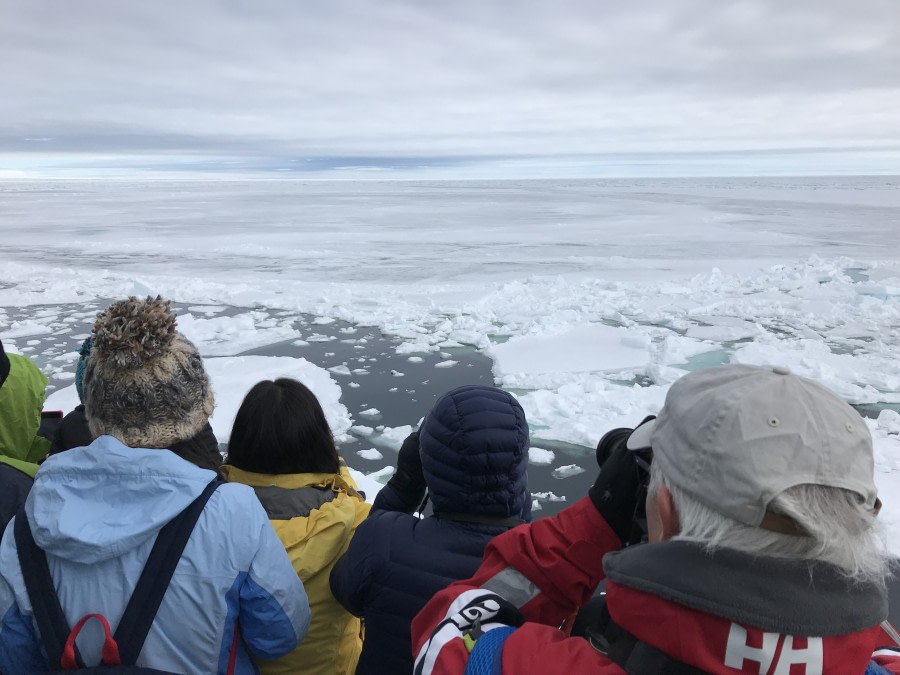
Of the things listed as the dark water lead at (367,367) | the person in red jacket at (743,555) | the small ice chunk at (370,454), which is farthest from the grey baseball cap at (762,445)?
the small ice chunk at (370,454)

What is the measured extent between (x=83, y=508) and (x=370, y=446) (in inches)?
134

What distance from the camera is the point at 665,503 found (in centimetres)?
88

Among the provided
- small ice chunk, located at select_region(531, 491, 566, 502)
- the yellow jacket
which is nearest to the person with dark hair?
the yellow jacket

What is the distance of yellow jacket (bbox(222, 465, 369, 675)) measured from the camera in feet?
5.29

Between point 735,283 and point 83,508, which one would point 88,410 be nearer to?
point 83,508

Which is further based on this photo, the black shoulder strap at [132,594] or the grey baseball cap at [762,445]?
the black shoulder strap at [132,594]

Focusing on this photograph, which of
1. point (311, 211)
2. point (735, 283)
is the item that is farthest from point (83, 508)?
point (311, 211)

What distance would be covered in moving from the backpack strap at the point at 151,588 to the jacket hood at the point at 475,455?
1.76ft

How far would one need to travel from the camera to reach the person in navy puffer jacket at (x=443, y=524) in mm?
1368

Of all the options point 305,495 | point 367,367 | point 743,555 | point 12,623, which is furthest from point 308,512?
point 367,367

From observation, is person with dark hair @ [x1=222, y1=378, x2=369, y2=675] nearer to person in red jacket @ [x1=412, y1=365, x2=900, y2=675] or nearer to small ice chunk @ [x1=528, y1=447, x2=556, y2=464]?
person in red jacket @ [x1=412, y1=365, x2=900, y2=675]

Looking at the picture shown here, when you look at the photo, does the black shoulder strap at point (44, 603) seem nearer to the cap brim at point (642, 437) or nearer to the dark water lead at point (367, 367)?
the cap brim at point (642, 437)

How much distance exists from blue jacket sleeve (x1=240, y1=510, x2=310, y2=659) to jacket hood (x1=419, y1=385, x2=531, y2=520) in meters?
0.37

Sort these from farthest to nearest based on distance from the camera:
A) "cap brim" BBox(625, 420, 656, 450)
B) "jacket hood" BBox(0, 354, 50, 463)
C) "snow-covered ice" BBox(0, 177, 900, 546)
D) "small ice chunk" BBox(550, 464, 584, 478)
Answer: "snow-covered ice" BBox(0, 177, 900, 546), "small ice chunk" BBox(550, 464, 584, 478), "jacket hood" BBox(0, 354, 50, 463), "cap brim" BBox(625, 420, 656, 450)
